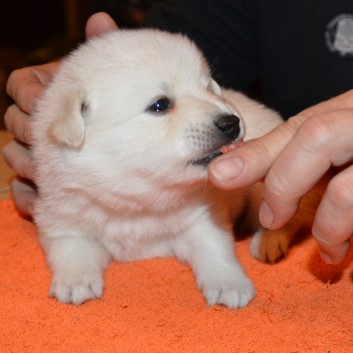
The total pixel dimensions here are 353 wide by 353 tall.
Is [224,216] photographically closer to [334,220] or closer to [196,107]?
[196,107]

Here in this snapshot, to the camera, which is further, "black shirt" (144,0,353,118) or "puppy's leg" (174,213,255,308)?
"black shirt" (144,0,353,118)

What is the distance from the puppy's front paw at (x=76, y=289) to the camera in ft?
6.34

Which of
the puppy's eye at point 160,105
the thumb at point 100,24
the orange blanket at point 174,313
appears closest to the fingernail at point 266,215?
the orange blanket at point 174,313

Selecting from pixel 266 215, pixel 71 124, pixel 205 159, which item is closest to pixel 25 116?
pixel 71 124

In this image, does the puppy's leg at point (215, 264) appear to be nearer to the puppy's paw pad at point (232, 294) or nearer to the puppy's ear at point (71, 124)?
the puppy's paw pad at point (232, 294)

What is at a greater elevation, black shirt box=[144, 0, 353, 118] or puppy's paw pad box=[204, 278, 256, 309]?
black shirt box=[144, 0, 353, 118]

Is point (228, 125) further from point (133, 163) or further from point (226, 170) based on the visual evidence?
point (226, 170)

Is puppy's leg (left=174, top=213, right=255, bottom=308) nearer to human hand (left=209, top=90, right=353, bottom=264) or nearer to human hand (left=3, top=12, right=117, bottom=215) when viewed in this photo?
human hand (left=209, top=90, right=353, bottom=264)

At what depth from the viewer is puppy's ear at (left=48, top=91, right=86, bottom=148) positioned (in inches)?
75.2

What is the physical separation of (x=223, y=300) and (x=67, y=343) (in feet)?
1.68

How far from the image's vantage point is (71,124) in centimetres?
191

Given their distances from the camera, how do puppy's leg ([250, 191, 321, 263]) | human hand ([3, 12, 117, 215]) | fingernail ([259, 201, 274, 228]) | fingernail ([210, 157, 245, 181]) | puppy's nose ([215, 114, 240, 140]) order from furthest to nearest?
human hand ([3, 12, 117, 215]), puppy's leg ([250, 191, 321, 263]), puppy's nose ([215, 114, 240, 140]), fingernail ([259, 201, 274, 228]), fingernail ([210, 157, 245, 181])

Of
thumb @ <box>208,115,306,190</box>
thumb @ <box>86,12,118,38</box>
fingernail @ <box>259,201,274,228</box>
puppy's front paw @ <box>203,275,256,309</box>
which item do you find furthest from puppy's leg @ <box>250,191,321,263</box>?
thumb @ <box>86,12,118,38</box>

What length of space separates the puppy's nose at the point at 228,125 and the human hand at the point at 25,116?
2.80 feet
